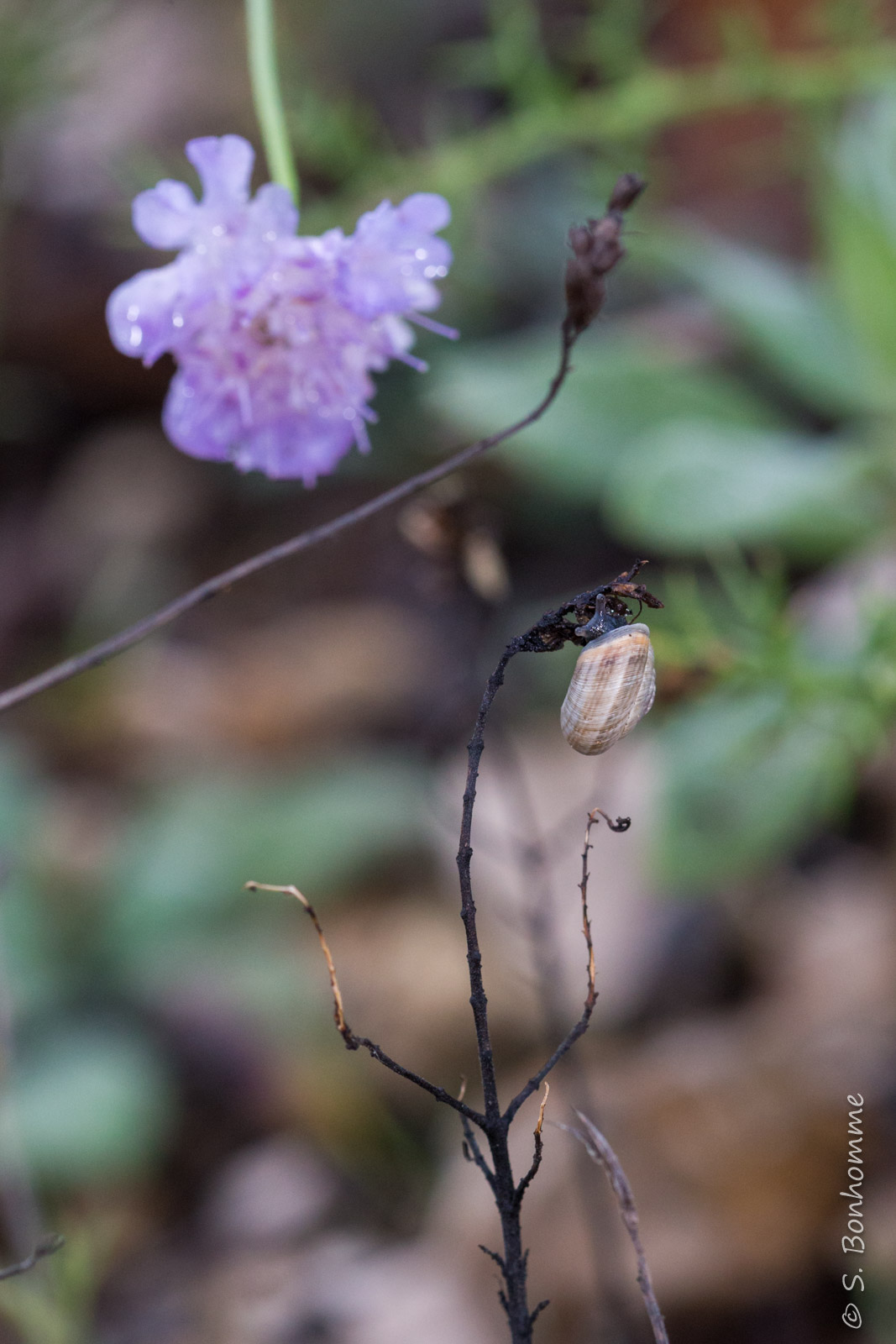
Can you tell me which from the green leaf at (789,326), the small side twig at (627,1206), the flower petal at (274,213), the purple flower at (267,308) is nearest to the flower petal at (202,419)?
the purple flower at (267,308)

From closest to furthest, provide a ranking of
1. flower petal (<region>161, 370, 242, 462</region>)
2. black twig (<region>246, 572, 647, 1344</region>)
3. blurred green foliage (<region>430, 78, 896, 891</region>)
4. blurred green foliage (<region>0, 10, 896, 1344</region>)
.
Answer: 1. black twig (<region>246, 572, 647, 1344</region>)
2. flower petal (<region>161, 370, 242, 462</region>)
3. blurred green foliage (<region>430, 78, 896, 891</region>)
4. blurred green foliage (<region>0, 10, 896, 1344</region>)

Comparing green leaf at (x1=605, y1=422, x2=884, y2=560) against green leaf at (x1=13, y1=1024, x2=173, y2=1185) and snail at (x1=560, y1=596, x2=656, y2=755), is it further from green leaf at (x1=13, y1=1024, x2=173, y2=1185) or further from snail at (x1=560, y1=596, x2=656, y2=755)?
green leaf at (x1=13, y1=1024, x2=173, y2=1185)

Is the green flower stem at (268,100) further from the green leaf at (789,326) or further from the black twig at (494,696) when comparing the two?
the green leaf at (789,326)

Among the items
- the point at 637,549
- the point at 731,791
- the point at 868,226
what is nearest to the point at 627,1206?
the point at 731,791

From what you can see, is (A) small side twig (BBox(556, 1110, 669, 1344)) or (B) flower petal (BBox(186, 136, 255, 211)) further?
(B) flower petal (BBox(186, 136, 255, 211))

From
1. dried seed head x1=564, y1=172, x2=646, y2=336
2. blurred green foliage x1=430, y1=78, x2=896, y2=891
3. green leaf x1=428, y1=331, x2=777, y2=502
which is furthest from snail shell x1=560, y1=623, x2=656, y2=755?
green leaf x1=428, y1=331, x2=777, y2=502

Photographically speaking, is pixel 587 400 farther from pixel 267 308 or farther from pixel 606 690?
pixel 606 690
